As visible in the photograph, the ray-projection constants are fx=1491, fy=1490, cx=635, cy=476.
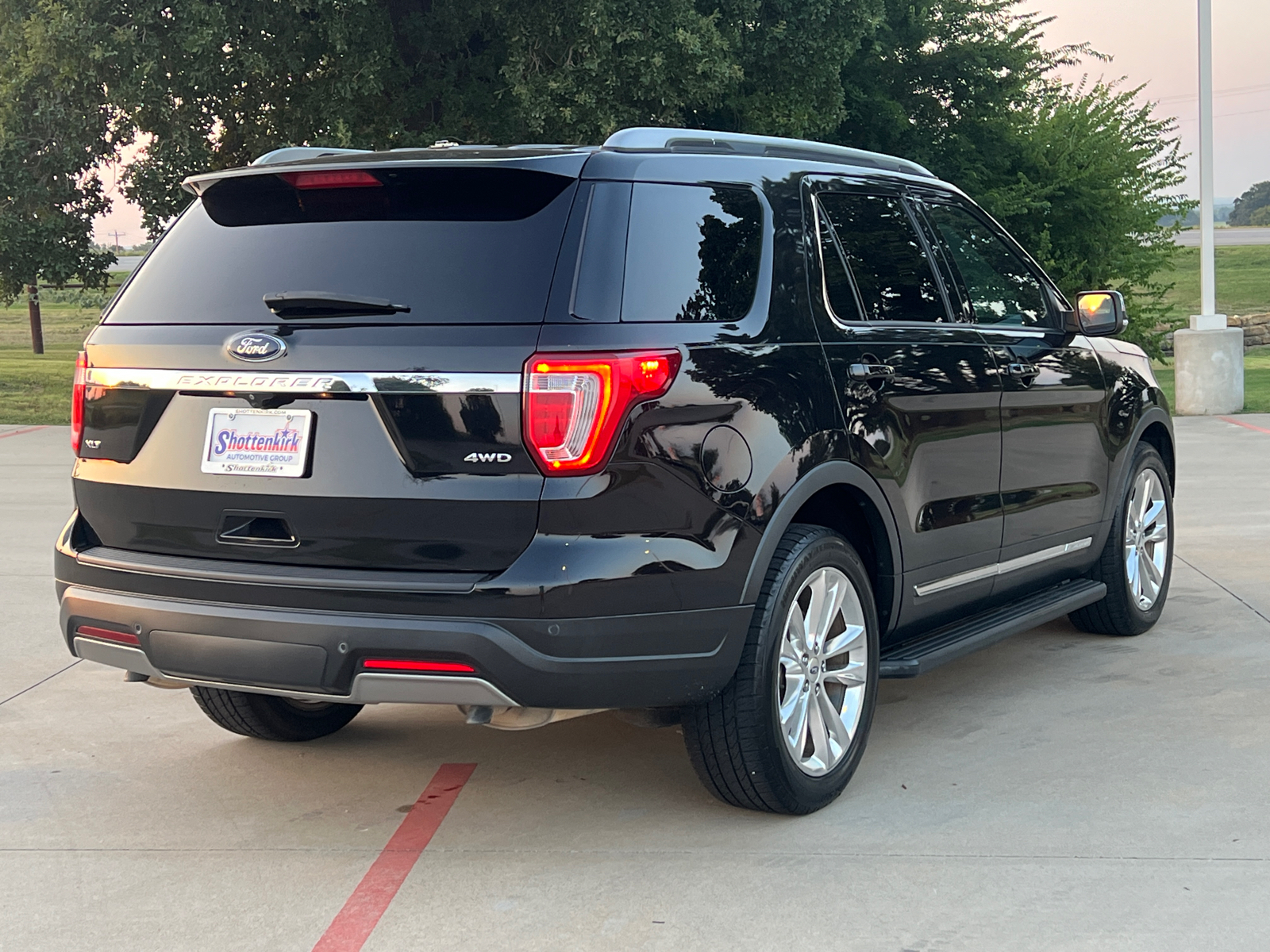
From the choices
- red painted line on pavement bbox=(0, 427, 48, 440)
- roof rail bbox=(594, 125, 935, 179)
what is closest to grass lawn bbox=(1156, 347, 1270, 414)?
roof rail bbox=(594, 125, 935, 179)

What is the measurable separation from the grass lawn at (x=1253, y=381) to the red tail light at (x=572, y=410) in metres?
13.1

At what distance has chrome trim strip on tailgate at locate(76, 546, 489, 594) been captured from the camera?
142 inches

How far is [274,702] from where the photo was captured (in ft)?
16.2

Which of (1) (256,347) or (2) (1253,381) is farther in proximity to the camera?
(2) (1253,381)

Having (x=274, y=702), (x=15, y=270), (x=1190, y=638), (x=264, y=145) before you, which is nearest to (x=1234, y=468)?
(x=1190, y=638)

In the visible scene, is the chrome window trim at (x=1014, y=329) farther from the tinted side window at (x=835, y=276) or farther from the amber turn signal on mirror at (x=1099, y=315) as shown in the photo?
the tinted side window at (x=835, y=276)

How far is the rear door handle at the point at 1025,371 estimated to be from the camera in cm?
536

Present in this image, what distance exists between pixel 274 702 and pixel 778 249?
223cm

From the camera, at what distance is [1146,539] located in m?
6.65

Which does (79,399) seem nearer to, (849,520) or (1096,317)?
(849,520)

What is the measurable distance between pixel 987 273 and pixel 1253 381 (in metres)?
19.1

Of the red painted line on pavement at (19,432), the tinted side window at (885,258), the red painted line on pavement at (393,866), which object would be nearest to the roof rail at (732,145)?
the tinted side window at (885,258)

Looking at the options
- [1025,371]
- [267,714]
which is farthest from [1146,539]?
[267,714]

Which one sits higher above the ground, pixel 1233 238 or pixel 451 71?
pixel 451 71
